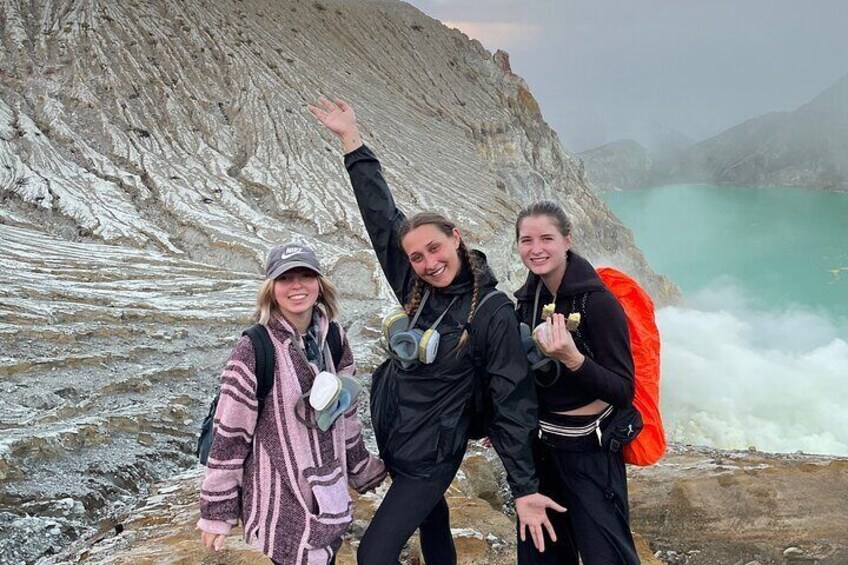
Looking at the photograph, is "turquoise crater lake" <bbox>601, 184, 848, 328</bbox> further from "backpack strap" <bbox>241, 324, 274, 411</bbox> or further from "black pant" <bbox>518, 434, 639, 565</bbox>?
"backpack strap" <bbox>241, 324, 274, 411</bbox>

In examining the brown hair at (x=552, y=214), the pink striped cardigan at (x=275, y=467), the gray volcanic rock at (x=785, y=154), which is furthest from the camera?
the gray volcanic rock at (x=785, y=154)

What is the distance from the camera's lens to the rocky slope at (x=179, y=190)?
780 cm

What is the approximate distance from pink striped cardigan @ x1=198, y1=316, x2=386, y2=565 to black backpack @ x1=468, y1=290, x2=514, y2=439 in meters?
0.80

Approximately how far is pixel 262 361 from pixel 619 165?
125 m

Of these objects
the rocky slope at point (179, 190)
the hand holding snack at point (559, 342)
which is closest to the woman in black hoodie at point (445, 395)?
the hand holding snack at point (559, 342)

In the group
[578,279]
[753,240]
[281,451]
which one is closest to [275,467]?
[281,451]

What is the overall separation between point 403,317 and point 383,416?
0.56 metres

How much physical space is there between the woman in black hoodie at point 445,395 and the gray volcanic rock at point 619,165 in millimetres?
117055

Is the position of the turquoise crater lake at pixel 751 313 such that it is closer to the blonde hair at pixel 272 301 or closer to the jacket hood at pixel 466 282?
the jacket hood at pixel 466 282

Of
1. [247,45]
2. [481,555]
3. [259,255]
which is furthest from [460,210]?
[481,555]

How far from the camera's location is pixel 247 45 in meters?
30.7

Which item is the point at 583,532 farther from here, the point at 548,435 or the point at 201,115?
the point at 201,115

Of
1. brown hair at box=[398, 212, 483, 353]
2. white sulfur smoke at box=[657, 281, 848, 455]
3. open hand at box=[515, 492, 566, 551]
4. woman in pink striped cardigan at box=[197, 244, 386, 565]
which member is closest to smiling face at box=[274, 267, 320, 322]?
woman in pink striped cardigan at box=[197, 244, 386, 565]

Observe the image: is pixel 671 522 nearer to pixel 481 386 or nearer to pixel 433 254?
pixel 481 386
